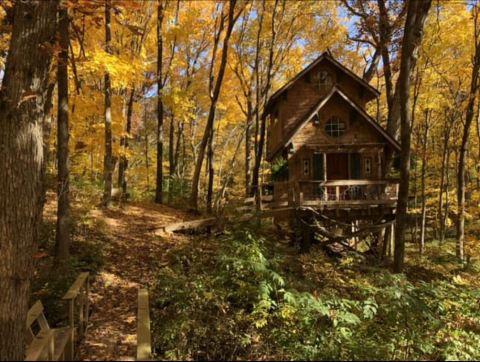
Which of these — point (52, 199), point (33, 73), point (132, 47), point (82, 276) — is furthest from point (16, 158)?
point (132, 47)

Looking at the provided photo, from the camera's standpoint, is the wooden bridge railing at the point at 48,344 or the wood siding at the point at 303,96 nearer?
the wooden bridge railing at the point at 48,344

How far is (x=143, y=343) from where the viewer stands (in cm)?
425

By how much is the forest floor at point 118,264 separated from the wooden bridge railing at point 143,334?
0.70 meters

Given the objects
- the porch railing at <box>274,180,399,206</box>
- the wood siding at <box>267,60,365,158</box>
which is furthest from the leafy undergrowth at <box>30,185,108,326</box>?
the wood siding at <box>267,60,365,158</box>

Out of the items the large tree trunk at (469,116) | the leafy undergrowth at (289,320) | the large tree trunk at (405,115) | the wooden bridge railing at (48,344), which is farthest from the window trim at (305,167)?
the wooden bridge railing at (48,344)

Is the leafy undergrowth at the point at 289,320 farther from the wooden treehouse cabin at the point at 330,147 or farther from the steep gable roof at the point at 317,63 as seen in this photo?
the steep gable roof at the point at 317,63

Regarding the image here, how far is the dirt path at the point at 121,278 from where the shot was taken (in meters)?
5.80

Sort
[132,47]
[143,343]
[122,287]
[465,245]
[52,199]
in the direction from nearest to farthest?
1. [143,343]
2. [122,287]
3. [52,199]
4. [132,47]
5. [465,245]

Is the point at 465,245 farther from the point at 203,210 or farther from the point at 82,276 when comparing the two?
the point at 82,276

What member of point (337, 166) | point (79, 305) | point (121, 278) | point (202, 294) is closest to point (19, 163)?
point (79, 305)

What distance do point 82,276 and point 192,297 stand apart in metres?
2.00

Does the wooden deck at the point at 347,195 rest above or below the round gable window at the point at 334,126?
below

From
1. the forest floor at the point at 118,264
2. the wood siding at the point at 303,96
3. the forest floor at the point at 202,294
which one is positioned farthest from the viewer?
the wood siding at the point at 303,96

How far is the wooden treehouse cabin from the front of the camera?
1495cm
